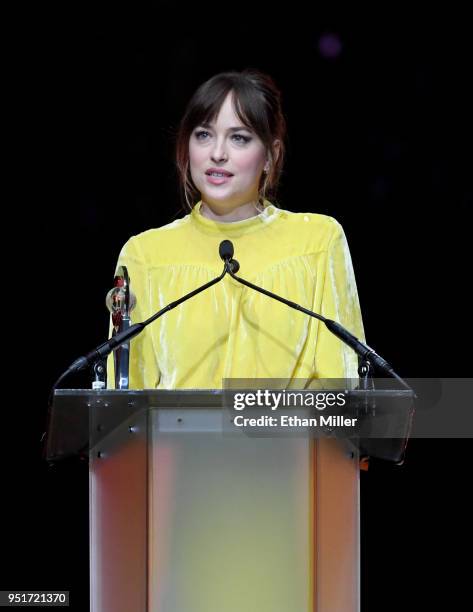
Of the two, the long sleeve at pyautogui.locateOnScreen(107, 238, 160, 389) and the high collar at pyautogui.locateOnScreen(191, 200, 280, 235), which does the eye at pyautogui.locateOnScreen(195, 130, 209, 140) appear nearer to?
the high collar at pyautogui.locateOnScreen(191, 200, 280, 235)

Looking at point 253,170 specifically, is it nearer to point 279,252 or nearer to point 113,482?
point 279,252

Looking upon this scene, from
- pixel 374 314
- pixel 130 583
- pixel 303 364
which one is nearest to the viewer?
pixel 130 583

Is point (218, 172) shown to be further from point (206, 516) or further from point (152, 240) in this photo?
point (206, 516)

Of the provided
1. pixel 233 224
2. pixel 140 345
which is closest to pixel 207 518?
pixel 140 345

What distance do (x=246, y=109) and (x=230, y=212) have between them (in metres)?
0.27

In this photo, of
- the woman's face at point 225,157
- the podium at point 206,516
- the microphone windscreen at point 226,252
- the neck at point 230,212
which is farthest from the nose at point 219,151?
the podium at point 206,516

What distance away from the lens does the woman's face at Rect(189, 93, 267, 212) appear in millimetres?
2812

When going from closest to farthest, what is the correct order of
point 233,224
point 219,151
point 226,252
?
point 226,252 → point 219,151 → point 233,224

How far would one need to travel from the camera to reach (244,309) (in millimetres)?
2828

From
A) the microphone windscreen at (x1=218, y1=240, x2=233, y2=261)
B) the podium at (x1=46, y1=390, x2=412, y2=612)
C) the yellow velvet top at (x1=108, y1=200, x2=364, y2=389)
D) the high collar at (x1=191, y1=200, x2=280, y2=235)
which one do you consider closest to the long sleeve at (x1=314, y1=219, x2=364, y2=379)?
the yellow velvet top at (x1=108, y1=200, x2=364, y2=389)

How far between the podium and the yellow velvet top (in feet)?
1.94

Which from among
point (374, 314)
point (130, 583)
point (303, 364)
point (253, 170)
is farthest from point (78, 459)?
point (374, 314)

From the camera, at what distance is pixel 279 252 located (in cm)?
288

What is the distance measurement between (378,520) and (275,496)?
1150mm
